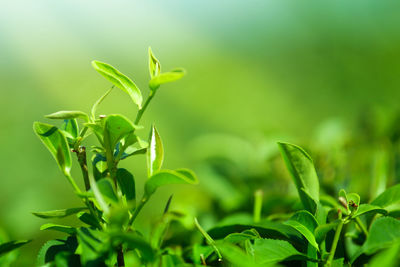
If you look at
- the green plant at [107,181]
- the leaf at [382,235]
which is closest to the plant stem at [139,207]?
the green plant at [107,181]

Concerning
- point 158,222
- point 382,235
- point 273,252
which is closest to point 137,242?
point 158,222

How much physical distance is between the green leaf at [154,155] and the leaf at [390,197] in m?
0.31

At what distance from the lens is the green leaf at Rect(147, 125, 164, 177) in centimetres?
49

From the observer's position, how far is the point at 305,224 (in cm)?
50

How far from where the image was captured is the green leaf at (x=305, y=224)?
0.48 m

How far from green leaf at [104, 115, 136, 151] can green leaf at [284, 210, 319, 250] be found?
0.74 ft

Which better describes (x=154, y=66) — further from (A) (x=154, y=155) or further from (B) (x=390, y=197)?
(B) (x=390, y=197)

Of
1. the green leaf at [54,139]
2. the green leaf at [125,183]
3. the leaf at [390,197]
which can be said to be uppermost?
the green leaf at [54,139]

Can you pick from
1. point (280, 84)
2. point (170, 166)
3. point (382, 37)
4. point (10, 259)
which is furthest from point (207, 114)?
point (10, 259)

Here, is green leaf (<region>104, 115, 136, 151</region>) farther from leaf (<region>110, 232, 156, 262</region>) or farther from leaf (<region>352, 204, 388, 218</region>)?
leaf (<region>352, 204, 388, 218</region>)

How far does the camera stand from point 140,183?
7.68 feet

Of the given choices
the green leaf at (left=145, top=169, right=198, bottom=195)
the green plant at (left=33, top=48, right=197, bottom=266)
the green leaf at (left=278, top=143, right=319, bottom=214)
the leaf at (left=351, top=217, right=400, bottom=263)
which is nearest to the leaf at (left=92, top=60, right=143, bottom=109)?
the green plant at (left=33, top=48, right=197, bottom=266)

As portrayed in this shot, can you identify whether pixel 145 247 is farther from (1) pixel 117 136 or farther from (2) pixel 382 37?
(2) pixel 382 37

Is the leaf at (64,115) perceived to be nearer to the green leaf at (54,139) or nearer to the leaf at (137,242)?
the green leaf at (54,139)
